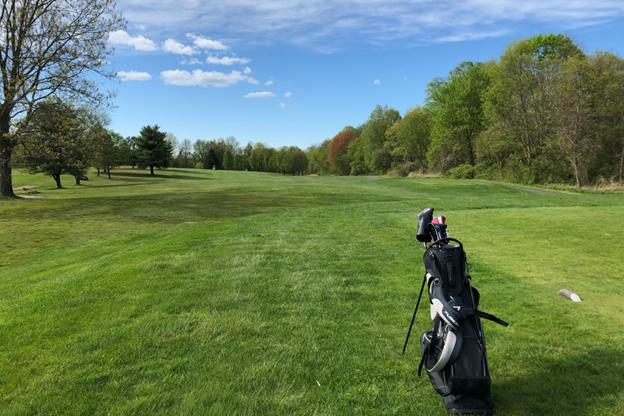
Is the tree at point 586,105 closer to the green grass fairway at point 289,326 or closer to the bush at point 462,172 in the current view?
the bush at point 462,172

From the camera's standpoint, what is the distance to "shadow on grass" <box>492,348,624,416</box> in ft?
8.93

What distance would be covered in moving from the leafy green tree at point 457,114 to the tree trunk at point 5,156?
1844 inches

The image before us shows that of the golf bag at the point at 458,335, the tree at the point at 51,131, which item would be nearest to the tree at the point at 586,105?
the golf bag at the point at 458,335

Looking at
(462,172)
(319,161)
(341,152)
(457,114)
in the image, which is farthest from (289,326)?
(319,161)

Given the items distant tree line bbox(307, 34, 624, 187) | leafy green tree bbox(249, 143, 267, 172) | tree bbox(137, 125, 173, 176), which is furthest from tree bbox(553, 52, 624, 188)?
leafy green tree bbox(249, 143, 267, 172)

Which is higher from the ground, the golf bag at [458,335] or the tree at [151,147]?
the tree at [151,147]

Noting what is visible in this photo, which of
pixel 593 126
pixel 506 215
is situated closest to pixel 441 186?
pixel 593 126

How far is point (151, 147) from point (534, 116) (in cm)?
6010

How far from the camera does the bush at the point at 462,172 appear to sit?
151 feet

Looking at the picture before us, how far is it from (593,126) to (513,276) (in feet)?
113

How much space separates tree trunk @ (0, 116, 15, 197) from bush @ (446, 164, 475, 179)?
45.7 metres

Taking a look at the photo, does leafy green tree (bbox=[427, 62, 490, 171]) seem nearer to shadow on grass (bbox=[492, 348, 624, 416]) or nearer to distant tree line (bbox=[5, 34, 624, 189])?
distant tree line (bbox=[5, 34, 624, 189])

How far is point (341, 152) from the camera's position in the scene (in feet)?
316

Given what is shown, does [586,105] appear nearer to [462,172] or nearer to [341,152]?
[462,172]
